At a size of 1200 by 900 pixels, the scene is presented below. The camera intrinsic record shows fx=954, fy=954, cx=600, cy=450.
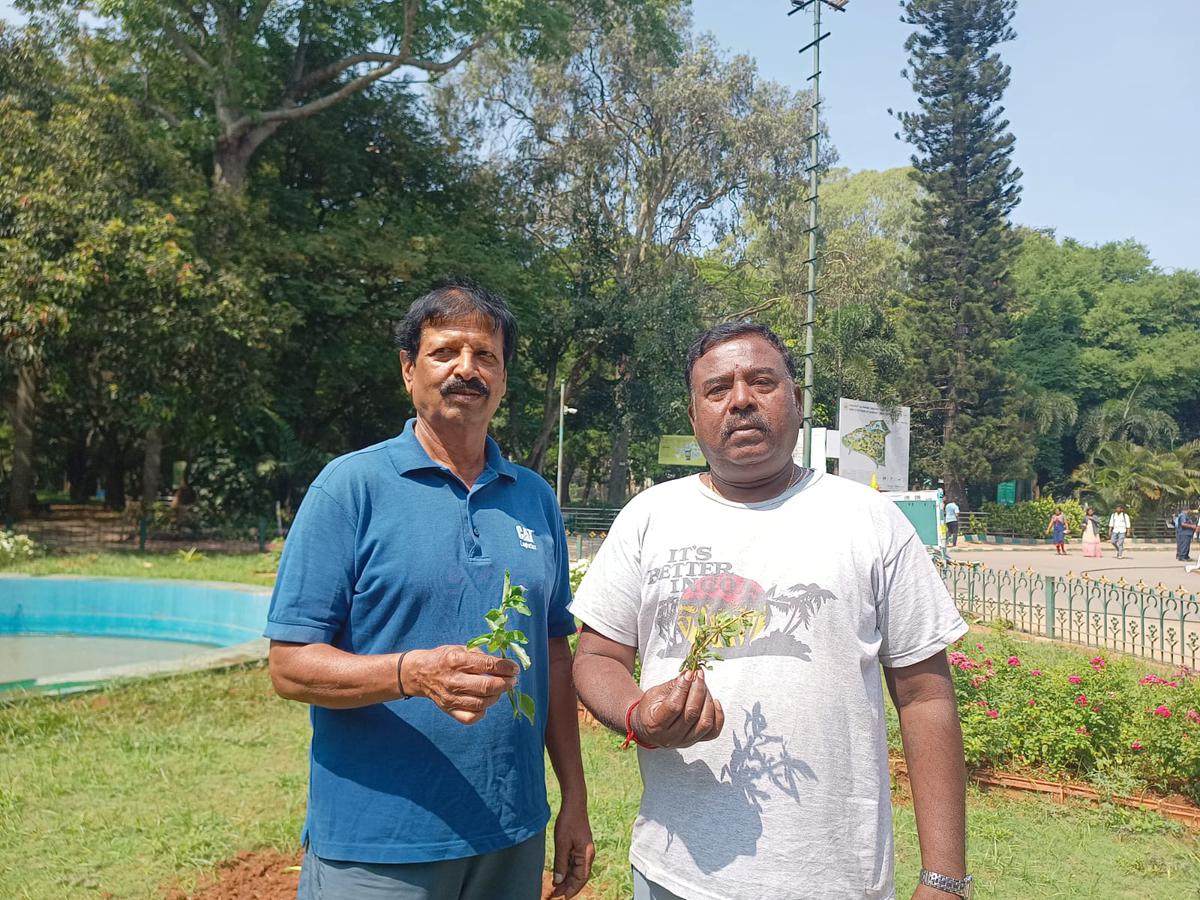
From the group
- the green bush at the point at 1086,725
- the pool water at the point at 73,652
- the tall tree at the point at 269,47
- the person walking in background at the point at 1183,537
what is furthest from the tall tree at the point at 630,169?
the green bush at the point at 1086,725

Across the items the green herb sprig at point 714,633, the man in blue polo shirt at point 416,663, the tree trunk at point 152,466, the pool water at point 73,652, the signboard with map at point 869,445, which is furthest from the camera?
the tree trunk at point 152,466

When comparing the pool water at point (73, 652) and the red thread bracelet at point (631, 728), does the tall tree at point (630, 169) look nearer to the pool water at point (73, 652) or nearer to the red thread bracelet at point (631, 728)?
the pool water at point (73, 652)

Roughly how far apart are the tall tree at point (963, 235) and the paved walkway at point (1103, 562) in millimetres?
5771

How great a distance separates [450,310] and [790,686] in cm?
116

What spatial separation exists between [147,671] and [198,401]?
12.7 meters

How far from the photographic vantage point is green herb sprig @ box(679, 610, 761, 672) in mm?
1814

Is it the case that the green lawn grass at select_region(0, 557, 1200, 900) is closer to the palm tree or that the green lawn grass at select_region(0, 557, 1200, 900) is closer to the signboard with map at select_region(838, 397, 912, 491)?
the signboard with map at select_region(838, 397, 912, 491)

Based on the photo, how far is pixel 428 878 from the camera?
77.9 inches

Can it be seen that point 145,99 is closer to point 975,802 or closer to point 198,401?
point 198,401

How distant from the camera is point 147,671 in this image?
24.1 ft

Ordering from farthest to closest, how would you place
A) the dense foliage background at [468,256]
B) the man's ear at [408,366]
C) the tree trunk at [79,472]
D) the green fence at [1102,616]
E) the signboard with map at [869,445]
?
the tree trunk at [79,472], the signboard with map at [869,445], the dense foliage background at [468,256], the green fence at [1102,616], the man's ear at [408,366]

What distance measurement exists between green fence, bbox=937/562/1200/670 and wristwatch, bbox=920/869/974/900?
7.88 m

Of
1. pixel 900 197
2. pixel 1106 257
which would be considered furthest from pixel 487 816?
pixel 1106 257

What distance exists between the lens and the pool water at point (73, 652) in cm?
1008
